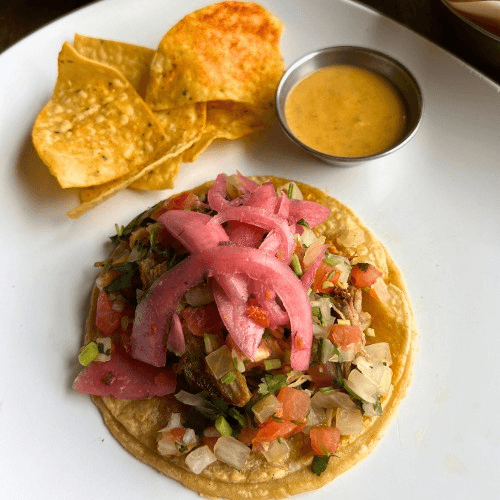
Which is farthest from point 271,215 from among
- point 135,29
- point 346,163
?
point 135,29

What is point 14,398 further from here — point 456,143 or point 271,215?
point 456,143

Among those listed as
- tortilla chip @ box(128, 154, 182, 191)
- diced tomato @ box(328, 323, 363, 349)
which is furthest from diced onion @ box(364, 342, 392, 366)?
tortilla chip @ box(128, 154, 182, 191)

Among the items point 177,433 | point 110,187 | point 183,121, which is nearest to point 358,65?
point 183,121

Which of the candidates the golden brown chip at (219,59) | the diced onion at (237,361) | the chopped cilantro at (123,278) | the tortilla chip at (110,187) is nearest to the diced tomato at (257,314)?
the diced onion at (237,361)

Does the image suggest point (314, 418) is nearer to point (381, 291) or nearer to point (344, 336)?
point (344, 336)

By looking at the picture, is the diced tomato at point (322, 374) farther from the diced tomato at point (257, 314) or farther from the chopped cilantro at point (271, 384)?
the diced tomato at point (257, 314)
